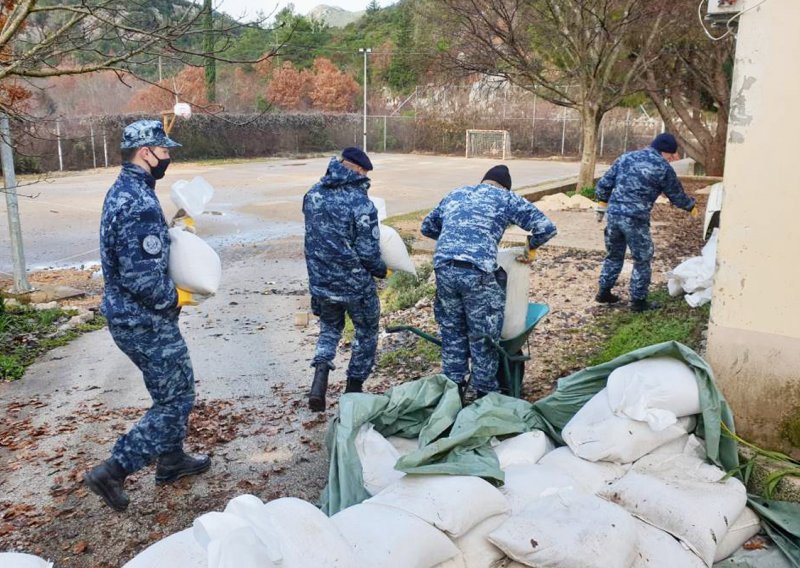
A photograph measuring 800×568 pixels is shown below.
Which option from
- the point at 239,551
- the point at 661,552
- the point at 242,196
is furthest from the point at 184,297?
the point at 242,196

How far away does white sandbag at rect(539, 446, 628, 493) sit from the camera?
3.04 meters

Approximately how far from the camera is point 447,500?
2.58m

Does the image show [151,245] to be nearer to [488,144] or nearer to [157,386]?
[157,386]

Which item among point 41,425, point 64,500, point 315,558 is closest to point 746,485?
point 315,558

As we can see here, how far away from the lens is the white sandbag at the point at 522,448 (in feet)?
10.5

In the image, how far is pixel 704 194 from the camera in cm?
1454

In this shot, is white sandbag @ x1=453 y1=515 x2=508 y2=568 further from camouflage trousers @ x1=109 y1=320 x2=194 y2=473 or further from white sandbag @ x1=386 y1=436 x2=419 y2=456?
camouflage trousers @ x1=109 y1=320 x2=194 y2=473

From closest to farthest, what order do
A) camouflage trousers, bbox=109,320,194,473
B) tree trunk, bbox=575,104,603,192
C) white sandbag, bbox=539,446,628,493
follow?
white sandbag, bbox=539,446,628,493
camouflage trousers, bbox=109,320,194,473
tree trunk, bbox=575,104,603,192

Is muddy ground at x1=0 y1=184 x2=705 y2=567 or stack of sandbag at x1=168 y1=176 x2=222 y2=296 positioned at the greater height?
stack of sandbag at x1=168 y1=176 x2=222 y2=296

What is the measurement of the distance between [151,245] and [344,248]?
1388 mm

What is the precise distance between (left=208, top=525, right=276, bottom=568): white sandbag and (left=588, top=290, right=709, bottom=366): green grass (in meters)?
3.50

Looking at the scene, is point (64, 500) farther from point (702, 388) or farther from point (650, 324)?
point (650, 324)

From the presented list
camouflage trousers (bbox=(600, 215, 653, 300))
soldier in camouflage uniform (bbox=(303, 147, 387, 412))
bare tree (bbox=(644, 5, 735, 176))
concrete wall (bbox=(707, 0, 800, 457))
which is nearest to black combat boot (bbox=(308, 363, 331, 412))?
soldier in camouflage uniform (bbox=(303, 147, 387, 412))

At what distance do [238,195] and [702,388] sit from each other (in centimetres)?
1675
